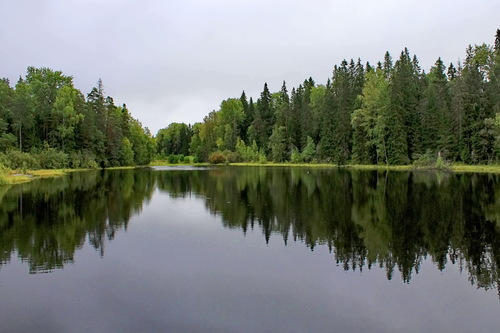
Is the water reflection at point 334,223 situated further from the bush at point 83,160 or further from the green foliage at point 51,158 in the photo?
the bush at point 83,160

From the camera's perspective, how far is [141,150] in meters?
99.9

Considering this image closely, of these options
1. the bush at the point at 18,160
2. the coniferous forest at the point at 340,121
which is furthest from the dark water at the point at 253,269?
the coniferous forest at the point at 340,121

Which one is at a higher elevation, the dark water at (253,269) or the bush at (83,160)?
the bush at (83,160)

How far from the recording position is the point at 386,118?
216 feet

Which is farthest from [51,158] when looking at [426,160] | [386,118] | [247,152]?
[426,160]

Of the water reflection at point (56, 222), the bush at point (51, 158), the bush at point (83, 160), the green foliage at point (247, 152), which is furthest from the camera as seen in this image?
the green foliage at point (247, 152)

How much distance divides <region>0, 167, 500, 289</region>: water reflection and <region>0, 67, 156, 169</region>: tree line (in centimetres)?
3077

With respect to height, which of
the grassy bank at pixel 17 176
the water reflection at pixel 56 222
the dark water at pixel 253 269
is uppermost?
the grassy bank at pixel 17 176

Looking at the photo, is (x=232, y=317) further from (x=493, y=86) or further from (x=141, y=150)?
(x=141, y=150)

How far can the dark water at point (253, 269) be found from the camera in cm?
830

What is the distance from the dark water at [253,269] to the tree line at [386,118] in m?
39.9

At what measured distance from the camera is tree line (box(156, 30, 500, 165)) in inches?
2269

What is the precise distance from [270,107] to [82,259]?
9916 cm

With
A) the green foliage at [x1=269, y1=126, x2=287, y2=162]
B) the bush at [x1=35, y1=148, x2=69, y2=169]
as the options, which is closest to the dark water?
the bush at [x1=35, y1=148, x2=69, y2=169]
